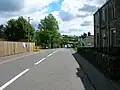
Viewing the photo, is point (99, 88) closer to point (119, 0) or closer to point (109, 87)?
point (109, 87)

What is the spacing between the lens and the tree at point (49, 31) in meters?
143

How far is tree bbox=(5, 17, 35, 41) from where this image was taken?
368 feet

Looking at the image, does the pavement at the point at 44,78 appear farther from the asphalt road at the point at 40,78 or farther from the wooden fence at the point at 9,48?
the wooden fence at the point at 9,48

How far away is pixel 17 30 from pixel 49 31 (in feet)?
108

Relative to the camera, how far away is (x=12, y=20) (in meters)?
120

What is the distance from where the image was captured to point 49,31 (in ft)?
478

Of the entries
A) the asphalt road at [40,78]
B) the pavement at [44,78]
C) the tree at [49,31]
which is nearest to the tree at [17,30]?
the tree at [49,31]

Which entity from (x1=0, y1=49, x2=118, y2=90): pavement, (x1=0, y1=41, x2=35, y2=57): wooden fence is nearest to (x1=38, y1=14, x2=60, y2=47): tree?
(x1=0, y1=41, x2=35, y2=57): wooden fence

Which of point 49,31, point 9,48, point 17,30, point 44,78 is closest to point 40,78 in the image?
point 44,78

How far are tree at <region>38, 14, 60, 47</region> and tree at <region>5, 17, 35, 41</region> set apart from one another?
24760 millimetres

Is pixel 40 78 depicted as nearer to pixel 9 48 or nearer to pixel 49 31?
pixel 9 48

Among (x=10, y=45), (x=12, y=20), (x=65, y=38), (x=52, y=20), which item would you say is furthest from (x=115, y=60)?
(x=65, y=38)

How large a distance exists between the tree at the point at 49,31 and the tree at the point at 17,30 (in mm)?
24760

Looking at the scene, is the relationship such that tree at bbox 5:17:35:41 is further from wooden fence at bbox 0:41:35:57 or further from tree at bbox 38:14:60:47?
wooden fence at bbox 0:41:35:57
